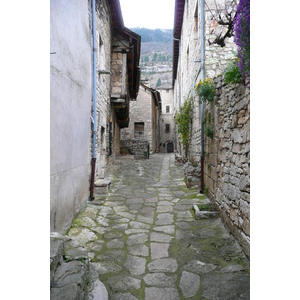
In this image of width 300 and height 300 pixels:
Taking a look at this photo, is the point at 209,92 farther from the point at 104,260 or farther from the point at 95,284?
the point at 95,284

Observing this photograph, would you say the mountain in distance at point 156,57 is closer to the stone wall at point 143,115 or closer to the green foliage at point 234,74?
the stone wall at point 143,115

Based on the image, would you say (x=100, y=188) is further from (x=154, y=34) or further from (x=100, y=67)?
(x=154, y=34)

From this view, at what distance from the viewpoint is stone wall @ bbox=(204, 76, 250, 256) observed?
2.94 m

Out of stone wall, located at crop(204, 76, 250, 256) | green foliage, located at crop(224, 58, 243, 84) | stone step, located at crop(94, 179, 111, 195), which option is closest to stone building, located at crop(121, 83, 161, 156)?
stone step, located at crop(94, 179, 111, 195)

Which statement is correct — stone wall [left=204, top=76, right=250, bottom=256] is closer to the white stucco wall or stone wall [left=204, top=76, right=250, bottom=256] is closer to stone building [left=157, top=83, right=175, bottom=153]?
the white stucco wall

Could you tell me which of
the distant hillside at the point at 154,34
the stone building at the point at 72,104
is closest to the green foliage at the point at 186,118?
the stone building at the point at 72,104

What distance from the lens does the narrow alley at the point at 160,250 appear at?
2.39 metres

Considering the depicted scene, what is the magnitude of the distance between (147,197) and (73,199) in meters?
2.21

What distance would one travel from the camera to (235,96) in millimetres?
3432

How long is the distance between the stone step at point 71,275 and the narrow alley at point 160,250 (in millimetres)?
79

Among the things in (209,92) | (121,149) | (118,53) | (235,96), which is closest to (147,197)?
(209,92)

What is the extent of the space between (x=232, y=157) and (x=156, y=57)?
83.5 metres

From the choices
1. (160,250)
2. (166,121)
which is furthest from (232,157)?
(166,121)

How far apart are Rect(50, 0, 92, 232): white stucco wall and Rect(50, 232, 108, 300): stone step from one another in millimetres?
700
